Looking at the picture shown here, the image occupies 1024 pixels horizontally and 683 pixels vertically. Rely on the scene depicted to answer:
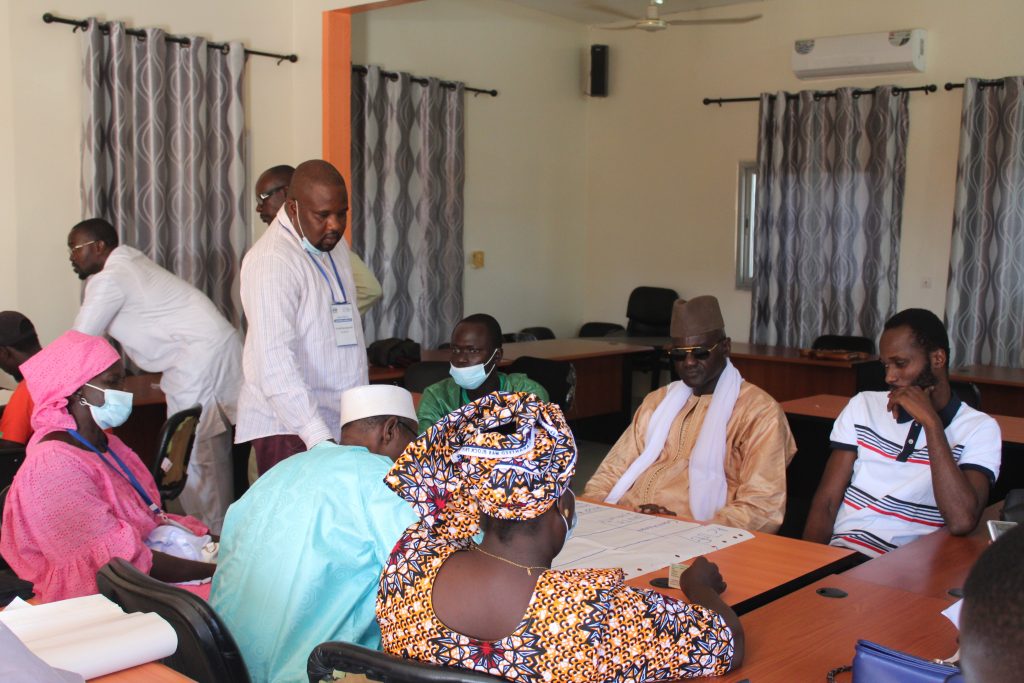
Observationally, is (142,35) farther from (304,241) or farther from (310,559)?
(310,559)

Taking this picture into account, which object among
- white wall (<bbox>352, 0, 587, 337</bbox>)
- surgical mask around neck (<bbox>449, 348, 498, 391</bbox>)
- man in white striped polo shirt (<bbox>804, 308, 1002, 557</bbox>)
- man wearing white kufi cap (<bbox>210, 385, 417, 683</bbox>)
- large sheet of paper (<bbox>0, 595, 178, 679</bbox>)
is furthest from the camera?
white wall (<bbox>352, 0, 587, 337</bbox>)

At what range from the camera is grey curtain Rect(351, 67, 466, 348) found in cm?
746

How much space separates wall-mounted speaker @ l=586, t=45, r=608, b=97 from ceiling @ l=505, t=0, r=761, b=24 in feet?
0.87

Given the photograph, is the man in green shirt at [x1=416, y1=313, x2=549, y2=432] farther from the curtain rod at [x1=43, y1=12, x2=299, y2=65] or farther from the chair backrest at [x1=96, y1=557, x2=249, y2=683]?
the curtain rod at [x1=43, y1=12, x2=299, y2=65]

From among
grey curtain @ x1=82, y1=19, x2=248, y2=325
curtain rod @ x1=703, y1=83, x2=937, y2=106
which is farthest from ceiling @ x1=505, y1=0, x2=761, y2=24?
grey curtain @ x1=82, y1=19, x2=248, y2=325

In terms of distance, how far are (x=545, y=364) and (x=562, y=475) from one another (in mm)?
3464

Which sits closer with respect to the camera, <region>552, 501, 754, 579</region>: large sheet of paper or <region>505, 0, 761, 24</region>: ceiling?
<region>552, 501, 754, 579</region>: large sheet of paper

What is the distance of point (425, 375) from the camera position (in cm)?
450

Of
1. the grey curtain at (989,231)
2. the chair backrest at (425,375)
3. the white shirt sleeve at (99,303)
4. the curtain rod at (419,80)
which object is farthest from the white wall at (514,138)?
the chair backrest at (425,375)

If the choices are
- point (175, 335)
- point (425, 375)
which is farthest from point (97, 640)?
point (175, 335)

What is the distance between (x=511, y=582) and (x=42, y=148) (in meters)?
4.92

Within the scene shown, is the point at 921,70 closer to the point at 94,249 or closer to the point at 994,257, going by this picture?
the point at 994,257

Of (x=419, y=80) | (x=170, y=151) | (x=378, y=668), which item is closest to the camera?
(x=378, y=668)

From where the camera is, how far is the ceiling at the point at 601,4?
833 cm
